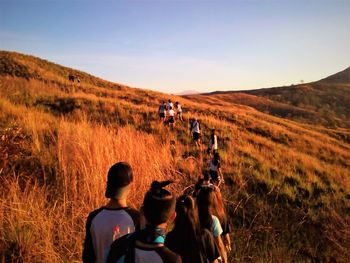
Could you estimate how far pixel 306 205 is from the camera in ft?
40.3

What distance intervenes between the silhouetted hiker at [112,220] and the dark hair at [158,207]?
2.44 feet

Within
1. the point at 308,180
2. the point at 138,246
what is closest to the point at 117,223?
the point at 138,246

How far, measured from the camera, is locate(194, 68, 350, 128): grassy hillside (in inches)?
2419

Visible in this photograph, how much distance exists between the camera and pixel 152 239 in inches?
92.2

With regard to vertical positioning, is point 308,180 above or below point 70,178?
below

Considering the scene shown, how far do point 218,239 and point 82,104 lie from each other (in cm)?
1800

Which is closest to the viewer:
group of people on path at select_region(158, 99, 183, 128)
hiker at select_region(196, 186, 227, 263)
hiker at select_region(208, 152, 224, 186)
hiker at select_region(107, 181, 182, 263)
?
hiker at select_region(107, 181, 182, 263)

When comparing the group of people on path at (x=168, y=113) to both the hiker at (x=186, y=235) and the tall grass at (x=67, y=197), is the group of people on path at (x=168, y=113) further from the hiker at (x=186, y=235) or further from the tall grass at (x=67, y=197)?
the hiker at (x=186, y=235)

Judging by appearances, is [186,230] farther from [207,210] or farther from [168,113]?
[168,113]

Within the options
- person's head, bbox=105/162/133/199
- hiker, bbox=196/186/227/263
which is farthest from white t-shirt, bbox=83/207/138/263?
hiker, bbox=196/186/227/263

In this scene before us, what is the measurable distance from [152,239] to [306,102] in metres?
79.4

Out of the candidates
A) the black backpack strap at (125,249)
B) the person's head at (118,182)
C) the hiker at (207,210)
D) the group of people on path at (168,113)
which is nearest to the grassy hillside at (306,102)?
the group of people on path at (168,113)

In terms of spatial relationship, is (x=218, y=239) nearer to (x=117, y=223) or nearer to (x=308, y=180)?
(x=117, y=223)

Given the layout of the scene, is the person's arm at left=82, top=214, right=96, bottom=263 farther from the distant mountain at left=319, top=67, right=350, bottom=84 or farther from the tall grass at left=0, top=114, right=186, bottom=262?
the distant mountain at left=319, top=67, right=350, bottom=84
